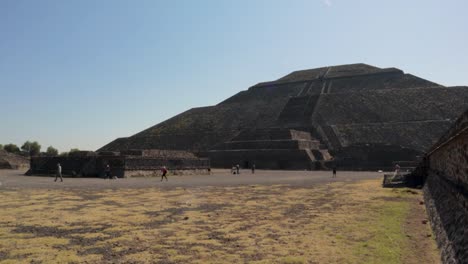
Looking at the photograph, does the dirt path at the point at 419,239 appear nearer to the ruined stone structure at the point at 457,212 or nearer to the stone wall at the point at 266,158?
the ruined stone structure at the point at 457,212

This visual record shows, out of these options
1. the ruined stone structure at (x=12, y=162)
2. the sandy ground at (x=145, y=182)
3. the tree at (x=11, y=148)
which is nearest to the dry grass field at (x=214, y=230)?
the sandy ground at (x=145, y=182)

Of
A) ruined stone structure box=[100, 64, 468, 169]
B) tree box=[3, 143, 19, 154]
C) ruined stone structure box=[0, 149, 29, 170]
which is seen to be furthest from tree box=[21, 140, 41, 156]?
ruined stone structure box=[0, 149, 29, 170]

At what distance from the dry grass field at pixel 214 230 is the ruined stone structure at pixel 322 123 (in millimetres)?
30573

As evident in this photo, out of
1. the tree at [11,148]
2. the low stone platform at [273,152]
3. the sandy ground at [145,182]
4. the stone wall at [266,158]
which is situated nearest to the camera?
the sandy ground at [145,182]

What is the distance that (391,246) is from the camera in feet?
24.6

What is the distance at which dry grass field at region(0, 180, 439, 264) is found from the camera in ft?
22.6

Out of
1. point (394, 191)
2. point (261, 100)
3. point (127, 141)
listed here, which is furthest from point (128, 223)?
point (261, 100)

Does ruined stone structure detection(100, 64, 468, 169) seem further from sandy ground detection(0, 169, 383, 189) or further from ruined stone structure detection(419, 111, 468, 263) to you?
ruined stone structure detection(419, 111, 468, 263)

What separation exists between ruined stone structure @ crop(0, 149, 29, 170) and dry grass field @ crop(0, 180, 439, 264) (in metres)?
32.1

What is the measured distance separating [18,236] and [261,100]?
219 feet

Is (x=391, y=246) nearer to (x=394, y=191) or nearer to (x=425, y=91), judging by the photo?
(x=394, y=191)

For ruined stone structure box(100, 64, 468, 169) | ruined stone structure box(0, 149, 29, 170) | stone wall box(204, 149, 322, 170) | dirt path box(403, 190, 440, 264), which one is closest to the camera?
dirt path box(403, 190, 440, 264)

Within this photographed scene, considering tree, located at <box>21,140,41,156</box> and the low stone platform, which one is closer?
the low stone platform

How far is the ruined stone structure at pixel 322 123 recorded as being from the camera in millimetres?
45250
